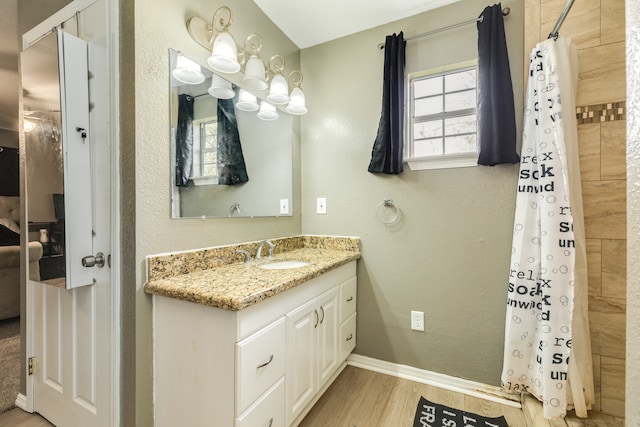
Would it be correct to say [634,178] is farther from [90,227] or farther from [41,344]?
[41,344]

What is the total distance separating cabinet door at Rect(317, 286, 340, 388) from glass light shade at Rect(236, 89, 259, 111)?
4.09 ft

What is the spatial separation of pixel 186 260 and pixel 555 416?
184cm

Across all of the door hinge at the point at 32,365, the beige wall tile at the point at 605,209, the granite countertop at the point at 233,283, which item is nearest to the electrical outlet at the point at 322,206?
the granite countertop at the point at 233,283

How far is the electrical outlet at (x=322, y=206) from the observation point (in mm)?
2164

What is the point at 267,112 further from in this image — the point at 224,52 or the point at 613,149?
the point at 613,149

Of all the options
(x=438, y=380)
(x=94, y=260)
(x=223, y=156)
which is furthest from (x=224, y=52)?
(x=438, y=380)

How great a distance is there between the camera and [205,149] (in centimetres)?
145

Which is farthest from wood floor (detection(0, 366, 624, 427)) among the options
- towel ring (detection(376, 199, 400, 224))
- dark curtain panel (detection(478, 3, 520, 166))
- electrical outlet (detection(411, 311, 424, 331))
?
dark curtain panel (detection(478, 3, 520, 166))

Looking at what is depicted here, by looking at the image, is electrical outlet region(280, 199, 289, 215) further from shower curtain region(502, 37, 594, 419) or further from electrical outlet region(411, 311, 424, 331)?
shower curtain region(502, 37, 594, 419)

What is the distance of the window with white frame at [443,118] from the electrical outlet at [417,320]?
987 mm

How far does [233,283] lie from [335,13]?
73.4 inches

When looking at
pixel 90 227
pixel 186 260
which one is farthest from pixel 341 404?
pixel 90 227

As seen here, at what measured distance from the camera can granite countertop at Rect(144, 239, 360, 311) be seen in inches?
38.3

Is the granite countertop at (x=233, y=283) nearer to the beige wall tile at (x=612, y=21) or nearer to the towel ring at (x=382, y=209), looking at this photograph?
the towel ring at (x=382, y=209)
